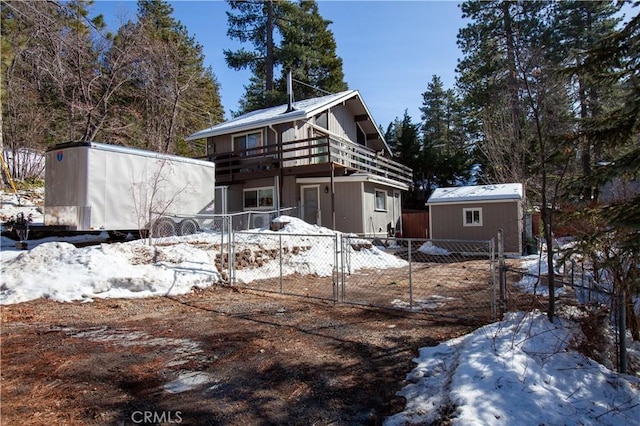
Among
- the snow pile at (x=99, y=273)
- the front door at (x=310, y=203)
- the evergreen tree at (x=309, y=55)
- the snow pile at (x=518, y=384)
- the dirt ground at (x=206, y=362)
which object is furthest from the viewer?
the evergreen tree at (x=309, y=55)

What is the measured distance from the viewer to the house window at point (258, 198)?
1820cm

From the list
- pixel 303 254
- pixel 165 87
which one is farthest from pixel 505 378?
pixel 165 87

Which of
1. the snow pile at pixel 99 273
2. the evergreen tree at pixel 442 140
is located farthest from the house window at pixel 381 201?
the snow pile at pixel 99 273

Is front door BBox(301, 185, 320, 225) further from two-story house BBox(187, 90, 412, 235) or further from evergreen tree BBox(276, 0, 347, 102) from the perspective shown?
evergreen tree BBox(276, 0, 347, 102)

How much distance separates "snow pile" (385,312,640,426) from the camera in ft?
9.45

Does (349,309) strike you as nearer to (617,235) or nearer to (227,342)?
(227,342)

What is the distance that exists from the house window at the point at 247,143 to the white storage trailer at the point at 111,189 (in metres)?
6.24

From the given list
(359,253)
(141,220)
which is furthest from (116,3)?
(359,253)

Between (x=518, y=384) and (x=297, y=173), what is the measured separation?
48.2ft

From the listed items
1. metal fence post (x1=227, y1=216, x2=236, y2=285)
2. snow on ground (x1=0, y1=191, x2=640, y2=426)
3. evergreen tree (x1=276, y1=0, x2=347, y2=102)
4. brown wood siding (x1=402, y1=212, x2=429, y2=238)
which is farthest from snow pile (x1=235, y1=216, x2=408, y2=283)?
evergreen tree (x1=276, y1=0, x2=347, y2=102)

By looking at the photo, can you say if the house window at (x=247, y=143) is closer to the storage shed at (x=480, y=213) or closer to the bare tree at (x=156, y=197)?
the bare tree at (x=156, y=197)

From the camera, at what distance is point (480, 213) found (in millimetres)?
16875

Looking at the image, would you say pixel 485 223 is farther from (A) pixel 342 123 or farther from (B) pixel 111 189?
(B) pixel 111 189

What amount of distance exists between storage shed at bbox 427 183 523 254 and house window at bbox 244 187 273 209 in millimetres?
7589
